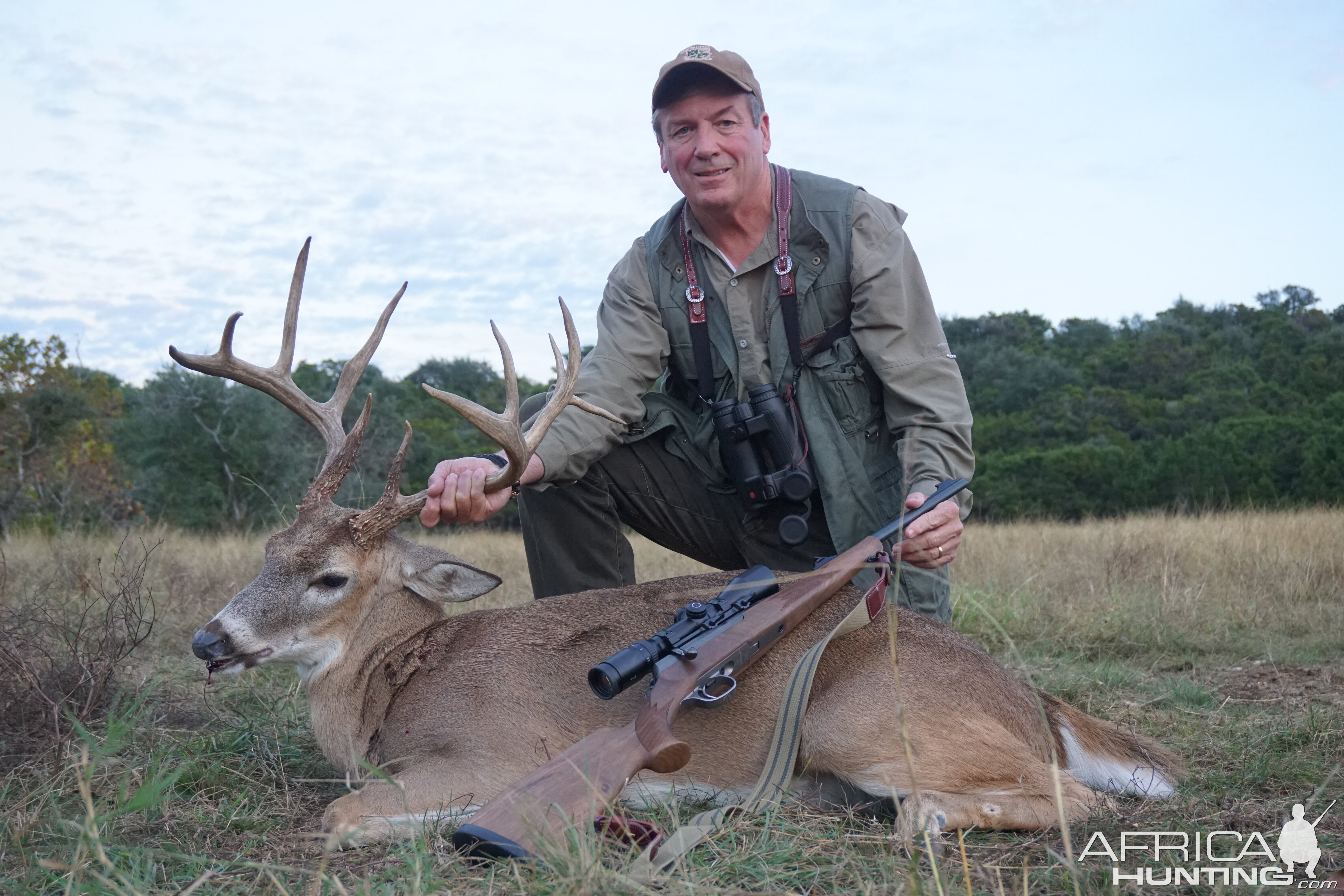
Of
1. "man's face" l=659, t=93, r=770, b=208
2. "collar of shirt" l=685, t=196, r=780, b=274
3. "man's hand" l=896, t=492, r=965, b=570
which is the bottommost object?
"man's hand" l=896, t=492, r=965, b=570

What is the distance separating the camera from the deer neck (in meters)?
3.90

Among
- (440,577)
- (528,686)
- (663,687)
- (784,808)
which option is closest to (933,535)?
(784,808)

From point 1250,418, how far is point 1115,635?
17990 mm

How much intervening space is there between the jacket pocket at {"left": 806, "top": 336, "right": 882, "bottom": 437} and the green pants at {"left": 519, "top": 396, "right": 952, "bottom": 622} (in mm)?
594

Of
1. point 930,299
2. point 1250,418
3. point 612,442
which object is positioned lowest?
point 1250,418

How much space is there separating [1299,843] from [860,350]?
272 cm

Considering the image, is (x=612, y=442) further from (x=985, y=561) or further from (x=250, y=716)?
(x=985, y=561)

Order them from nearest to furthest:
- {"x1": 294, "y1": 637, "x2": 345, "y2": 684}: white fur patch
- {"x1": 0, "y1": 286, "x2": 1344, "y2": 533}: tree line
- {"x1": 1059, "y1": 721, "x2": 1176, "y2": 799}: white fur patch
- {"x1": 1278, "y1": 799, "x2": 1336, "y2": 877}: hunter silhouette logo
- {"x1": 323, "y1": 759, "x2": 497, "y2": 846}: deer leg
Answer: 1. {"x1": 1278, "y1": 799, "x2": 1336, "y2": 877}: hunter silhouette logo
2. {"x1": 323, "y1": 759, "x2": 497, "y2": 846}: deer leg
3. {"x1": 1059, "y1": 721, "x2": 1176, "y2": 799}: white fur patch
4. {"x1": 294, "y1": 637, "x2": 345, "y2": 684}: white fur patch
5. {"x1": 0, "y1": 286, "x2": 1344, "y2": 533}: tree line

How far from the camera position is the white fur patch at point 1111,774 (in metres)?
3.43

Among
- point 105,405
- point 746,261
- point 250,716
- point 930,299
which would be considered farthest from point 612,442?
point 105,405

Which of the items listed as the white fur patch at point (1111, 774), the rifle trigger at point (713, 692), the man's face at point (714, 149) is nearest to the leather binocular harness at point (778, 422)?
the man's face at point (714, 149)

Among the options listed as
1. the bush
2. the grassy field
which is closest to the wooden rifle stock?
the grassy field

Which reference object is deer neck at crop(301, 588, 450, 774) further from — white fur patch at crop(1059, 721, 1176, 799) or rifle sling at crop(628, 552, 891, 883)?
white fur patch at crop(1059, 721, 1176, 799)

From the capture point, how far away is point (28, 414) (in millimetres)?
13828
